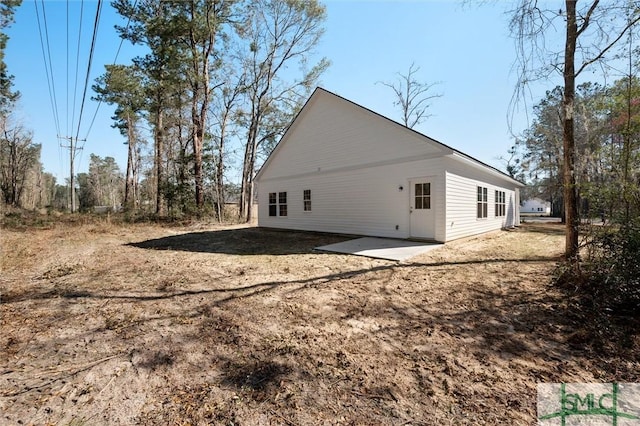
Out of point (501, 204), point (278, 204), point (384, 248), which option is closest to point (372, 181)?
point (384, 248)

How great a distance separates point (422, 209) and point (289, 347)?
7741mm

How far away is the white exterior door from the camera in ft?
30.4

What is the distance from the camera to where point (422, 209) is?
9453mm

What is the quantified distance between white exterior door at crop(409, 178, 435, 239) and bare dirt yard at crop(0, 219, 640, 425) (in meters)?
3.69

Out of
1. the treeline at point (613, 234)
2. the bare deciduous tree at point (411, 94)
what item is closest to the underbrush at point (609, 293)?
the treeline at point (613, 234)

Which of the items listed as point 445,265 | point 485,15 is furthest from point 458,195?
point 485,15

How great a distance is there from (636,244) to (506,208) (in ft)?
44.3

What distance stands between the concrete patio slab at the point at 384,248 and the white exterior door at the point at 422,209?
55 cm

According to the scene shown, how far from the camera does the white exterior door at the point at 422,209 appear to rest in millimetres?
9266

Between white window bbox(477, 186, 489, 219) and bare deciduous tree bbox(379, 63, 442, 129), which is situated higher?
bare deciduous tree bbox(379, 63, 442, 129)

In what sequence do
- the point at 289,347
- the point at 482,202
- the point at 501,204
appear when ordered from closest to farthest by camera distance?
the point at 289,347 < the point at 482,202 < the point at 501,204

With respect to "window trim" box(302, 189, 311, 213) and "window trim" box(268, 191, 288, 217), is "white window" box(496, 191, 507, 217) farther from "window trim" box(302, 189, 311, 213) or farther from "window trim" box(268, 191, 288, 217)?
"window trim" box(268, 191, 288, 217)

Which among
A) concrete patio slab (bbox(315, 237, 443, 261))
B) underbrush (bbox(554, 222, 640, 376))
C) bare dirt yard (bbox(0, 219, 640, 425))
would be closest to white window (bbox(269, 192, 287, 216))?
concrete patio slab (bbox(315, 237, 443, 261))

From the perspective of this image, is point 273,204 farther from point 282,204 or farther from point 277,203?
point 282,204
